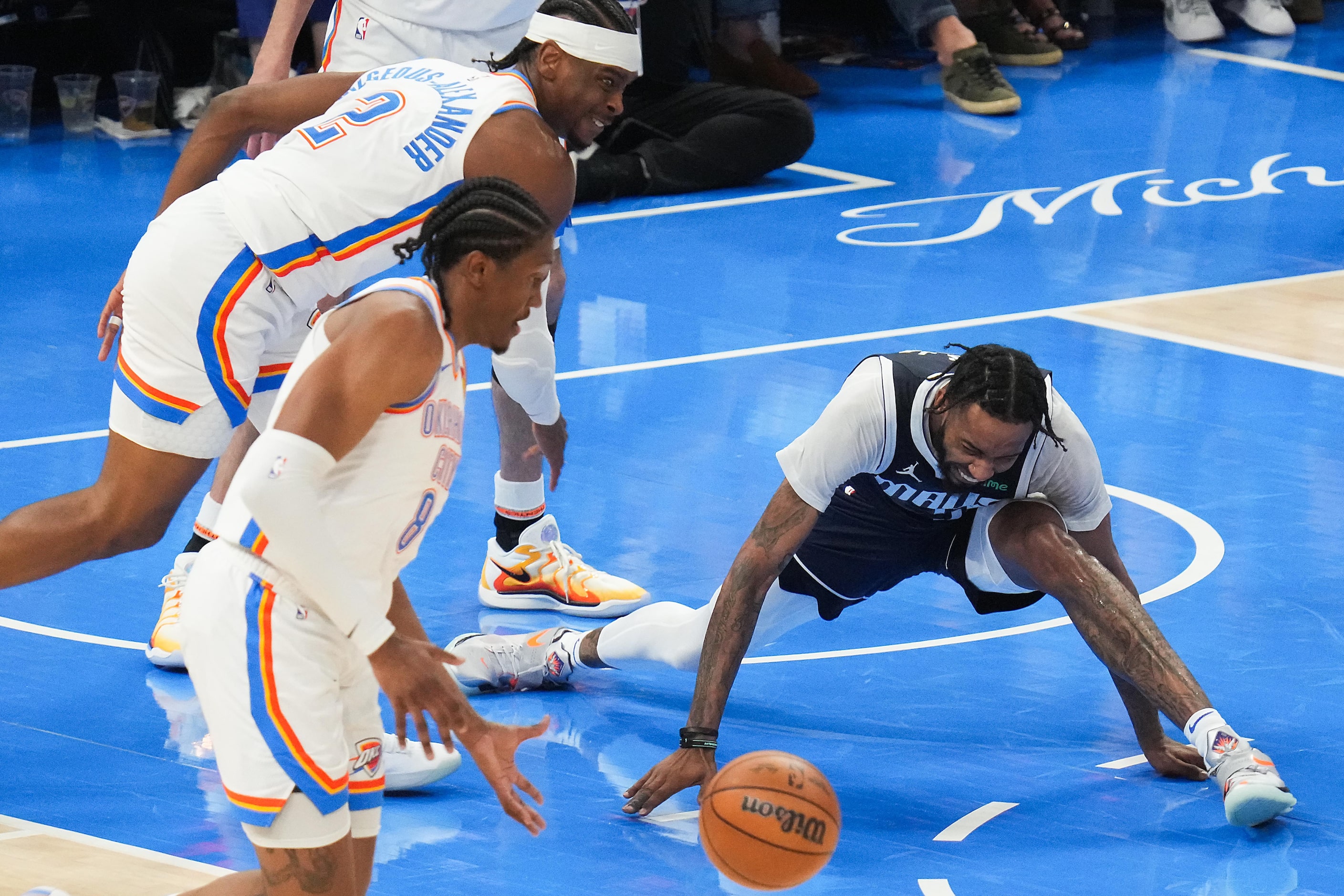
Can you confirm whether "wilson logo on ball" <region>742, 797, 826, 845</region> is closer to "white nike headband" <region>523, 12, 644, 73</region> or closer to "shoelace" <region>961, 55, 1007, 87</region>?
"white nike headband" <region>523, 12, 644, 73</region>

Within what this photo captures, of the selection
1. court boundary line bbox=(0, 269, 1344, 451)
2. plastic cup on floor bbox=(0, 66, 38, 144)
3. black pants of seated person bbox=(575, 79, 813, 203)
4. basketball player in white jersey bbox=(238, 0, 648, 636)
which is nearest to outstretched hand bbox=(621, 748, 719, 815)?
basketball player in white jersey bbox=(238, 0, 648, 636)

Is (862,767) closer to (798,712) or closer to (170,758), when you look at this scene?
(798,712)

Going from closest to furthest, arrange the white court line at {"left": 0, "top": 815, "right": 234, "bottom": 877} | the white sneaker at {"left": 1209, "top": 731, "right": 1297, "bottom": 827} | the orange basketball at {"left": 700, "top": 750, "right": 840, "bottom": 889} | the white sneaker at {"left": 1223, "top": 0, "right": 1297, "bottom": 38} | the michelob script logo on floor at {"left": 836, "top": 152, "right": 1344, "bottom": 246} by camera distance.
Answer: the orange basketball at {"left": 700, "top": 750, "right": 840, "bottom": 889} → the white court line at {"left": 0, "top": 815, "right": 234, "bottom": 877} → the white sneaker at {"left": 1209, "top": 731, "right": 1297, "bottom": 827} → the michelob script logo on floor at {"left": 836, "top": 152, "right": 1344, "bottom": 246} → the white sneaker at {"left": 1223, "top": 0, "right": 1297, "bottom": 38}

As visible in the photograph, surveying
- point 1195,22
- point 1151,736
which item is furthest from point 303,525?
point 1195,22

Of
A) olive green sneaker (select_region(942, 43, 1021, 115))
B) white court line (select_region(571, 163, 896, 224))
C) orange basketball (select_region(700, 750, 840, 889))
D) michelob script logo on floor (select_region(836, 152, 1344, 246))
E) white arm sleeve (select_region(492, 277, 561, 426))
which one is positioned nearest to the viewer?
orange basketball (select_region(700, 750, 840, 889))

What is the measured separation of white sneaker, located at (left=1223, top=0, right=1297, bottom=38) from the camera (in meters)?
15.4

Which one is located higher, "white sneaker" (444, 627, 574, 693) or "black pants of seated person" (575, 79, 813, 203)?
"white sneaker" (444, 627, 574, 693)

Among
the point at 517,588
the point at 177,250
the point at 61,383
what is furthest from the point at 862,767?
the point at 61,383

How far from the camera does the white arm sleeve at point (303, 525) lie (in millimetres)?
3131

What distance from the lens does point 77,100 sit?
11953mm

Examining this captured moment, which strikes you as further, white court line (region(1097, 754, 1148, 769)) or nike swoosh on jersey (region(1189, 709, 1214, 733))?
white court line (region(1097, 754, 1148, 769))

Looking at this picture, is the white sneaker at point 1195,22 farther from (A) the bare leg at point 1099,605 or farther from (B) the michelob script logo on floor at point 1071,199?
(A) the bare leg at point 1099,605

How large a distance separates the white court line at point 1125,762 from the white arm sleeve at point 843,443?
928mm

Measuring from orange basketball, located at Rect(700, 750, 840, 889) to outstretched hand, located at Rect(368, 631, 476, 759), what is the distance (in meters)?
0.82
